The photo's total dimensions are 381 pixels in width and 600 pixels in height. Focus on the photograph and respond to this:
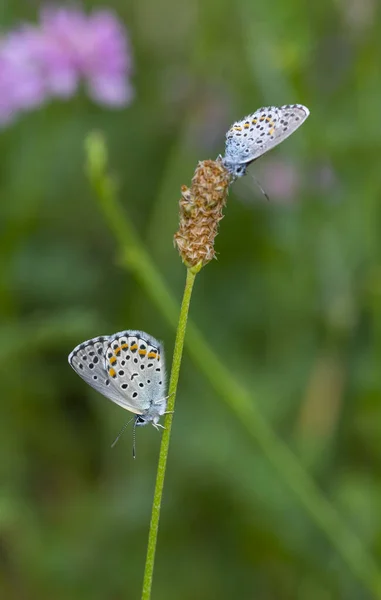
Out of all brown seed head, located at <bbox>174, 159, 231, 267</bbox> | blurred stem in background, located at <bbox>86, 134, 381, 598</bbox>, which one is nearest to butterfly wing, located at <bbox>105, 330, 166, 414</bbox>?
brown seed head, located at <bbox>174, 159, 231, 267</bbox>

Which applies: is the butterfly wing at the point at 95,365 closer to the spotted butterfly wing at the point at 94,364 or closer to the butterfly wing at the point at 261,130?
the spotted butterfly wing at the point at 94,364

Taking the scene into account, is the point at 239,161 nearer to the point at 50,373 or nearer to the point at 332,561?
the point at 332,561

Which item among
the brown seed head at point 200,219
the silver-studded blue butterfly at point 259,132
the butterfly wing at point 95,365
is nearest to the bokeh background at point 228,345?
the butterfly wing at point 95,365

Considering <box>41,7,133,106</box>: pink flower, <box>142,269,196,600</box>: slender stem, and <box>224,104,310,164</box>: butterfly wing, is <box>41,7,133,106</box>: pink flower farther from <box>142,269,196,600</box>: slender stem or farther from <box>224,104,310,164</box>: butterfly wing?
<box>142,269,196,600</box>: slender stem

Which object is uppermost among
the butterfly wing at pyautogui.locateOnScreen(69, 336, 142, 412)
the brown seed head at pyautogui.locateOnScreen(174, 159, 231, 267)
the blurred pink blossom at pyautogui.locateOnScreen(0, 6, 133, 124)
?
the brown seed head at pyautogui.locateOnScreen(174, 159, 231, 267)

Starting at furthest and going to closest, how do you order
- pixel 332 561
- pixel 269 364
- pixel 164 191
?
pixel 164 191
pixel 269 364
pixel 332 561

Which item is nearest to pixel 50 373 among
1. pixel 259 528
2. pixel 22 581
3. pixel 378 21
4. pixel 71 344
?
pixel 71 344
